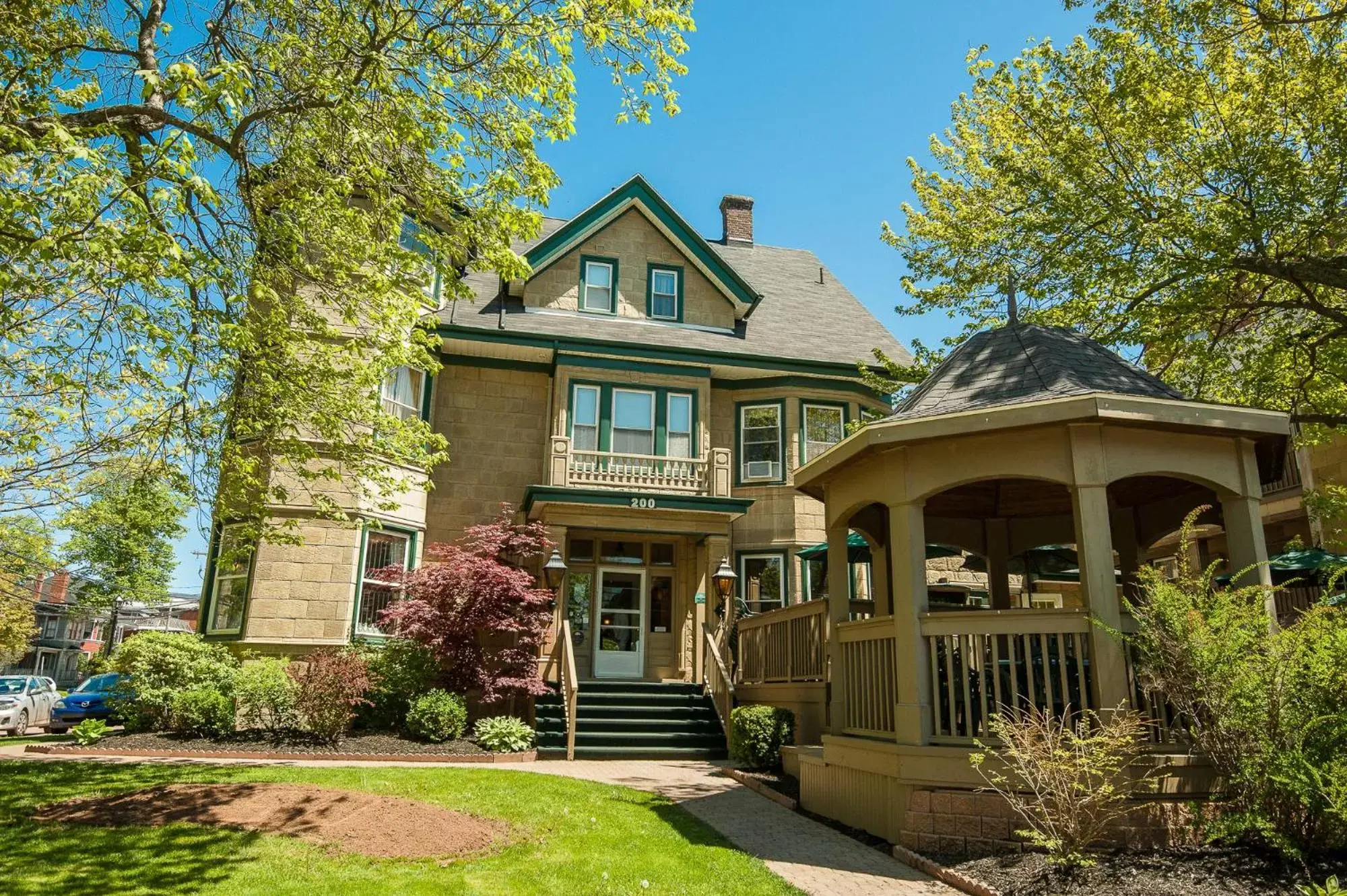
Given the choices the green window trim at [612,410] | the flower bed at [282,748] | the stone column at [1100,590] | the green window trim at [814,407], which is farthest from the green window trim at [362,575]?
the stone column at [1100,590]

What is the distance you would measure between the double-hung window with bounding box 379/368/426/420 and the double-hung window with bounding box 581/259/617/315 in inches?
168

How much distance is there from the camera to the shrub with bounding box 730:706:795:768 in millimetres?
11820

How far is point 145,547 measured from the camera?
112 ft

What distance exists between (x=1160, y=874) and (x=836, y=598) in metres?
4.54

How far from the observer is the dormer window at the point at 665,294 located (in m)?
20.8

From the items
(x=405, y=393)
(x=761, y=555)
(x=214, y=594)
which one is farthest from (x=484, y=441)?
(x=761, y=555)

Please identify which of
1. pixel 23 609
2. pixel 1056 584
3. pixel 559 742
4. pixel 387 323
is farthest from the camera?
pixel 23 609

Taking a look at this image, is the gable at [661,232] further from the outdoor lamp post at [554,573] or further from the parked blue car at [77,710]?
the parked blue car at [77,710]

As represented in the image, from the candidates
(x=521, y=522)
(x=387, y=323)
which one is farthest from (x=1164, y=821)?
(x=521, y=522)

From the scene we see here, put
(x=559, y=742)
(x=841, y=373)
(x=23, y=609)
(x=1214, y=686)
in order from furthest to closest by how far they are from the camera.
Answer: (x=23, y=609) → (x=841, y=373) → (x=559, y=742) → (x=1214, y=686)

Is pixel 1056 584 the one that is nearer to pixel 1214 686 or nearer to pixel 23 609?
pixel 1214 686

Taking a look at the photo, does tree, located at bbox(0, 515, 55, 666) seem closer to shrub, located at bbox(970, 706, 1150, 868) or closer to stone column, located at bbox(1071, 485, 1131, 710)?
shrub, located at bbox(970, 706, 1150, 868)

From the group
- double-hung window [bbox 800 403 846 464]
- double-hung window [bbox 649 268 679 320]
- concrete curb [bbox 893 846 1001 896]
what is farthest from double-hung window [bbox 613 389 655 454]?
concrete curb [bbox 893 846 1001 896]

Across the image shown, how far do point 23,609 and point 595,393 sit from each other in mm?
27694
